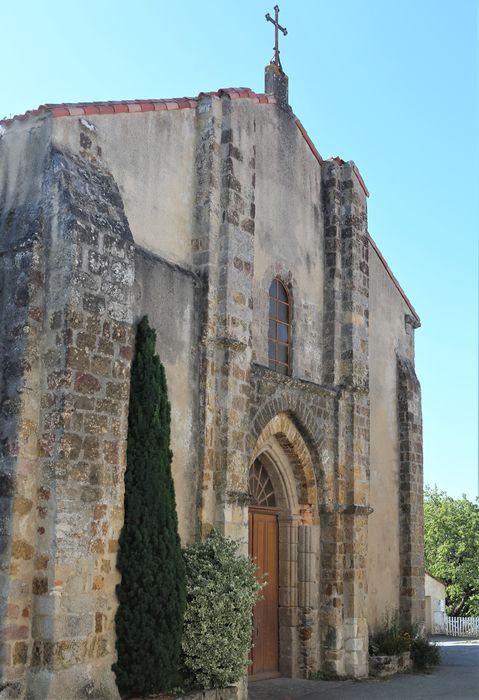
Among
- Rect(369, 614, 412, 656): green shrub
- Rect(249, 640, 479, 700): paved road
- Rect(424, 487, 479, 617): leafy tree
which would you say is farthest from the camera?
Rect(424, 487, 479, 617): leafy tree

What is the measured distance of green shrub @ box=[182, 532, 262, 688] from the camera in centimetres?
998

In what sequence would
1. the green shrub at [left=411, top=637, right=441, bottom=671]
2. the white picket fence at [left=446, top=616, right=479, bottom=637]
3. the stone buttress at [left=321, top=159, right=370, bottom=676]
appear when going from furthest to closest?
the white picket fence at [left=446, top=616, right=479, bottom=637] < the green shrub at [left=411, top=637, right=441, bottom=671] < the stone buttress at [left=321, top=159, right=370, bottom=676]

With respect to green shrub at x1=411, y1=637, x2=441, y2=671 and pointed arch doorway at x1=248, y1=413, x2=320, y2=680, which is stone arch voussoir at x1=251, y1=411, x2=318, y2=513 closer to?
pointed arch doorway at x1=248, y1=413, x2=320, y2=680

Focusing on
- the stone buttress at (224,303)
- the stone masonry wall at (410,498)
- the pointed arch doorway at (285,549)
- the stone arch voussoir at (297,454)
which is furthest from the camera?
the stone masonry wall at (410,498)

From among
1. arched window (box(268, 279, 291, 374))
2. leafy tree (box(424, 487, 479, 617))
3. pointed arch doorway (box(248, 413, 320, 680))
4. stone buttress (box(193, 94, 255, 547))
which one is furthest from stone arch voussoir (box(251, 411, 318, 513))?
leafy tree (box(424, 487, 479, 617))

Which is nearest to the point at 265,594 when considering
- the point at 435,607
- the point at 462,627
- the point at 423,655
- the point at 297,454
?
the point at 297,454

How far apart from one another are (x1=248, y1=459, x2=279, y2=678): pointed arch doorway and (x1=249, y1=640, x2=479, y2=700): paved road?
359mm

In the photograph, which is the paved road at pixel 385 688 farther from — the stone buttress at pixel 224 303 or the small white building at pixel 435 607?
the small white building at pixel 435 607

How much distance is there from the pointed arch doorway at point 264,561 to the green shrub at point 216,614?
229 centimetres

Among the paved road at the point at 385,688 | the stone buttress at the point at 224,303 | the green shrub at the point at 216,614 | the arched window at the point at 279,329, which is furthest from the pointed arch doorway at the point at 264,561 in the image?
the green shrub at the point at 216,614

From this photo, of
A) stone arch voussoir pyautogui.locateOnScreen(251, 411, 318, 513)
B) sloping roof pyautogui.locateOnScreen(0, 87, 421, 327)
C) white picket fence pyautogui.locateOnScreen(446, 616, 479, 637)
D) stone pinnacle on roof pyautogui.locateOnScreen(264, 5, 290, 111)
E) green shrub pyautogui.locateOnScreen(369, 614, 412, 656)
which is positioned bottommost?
white picket fence pyautogui.locateOnScreen(446, 616, 479, 637)

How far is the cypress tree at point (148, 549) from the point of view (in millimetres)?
9078

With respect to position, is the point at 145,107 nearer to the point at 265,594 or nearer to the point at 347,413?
the point at 347,413

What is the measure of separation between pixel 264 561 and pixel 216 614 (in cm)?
329
